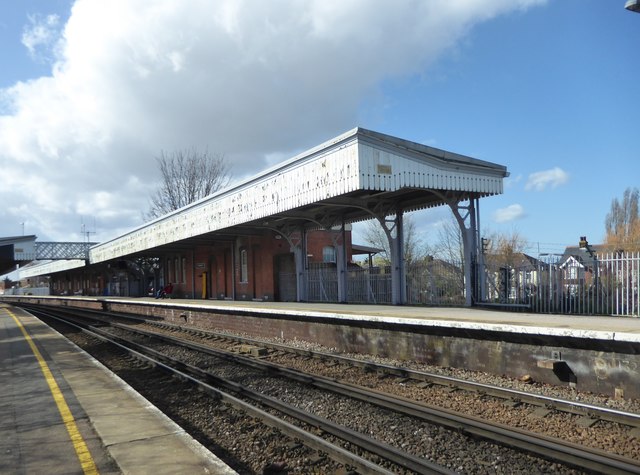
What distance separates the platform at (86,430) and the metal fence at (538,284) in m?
10.2

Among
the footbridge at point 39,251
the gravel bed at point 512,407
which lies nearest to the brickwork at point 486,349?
the gravel bed at point 512,407

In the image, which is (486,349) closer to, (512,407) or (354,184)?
(512,407)

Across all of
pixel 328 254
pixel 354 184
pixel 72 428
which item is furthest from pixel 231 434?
pixel 328 254

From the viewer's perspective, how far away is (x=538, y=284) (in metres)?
13.8

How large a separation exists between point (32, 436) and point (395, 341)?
7534mm

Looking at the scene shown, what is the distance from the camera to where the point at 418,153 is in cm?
1452

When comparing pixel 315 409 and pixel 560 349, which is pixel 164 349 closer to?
pixel 315 409

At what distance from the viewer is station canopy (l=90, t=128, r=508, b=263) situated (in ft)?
45.0

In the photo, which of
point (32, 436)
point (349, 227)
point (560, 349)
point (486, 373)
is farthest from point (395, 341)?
point (349, 227)

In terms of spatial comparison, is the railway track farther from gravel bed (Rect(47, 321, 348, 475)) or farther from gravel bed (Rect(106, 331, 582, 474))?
gravel bed (Rect(47, 321, 348, 475))

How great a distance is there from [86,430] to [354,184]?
892 centimetres

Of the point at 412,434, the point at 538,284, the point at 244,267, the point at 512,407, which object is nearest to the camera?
the point at 412,434

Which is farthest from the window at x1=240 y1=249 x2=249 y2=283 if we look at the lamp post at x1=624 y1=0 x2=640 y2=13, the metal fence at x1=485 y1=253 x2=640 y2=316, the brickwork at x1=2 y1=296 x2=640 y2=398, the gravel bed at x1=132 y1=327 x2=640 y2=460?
the lamp post at x1=624 y1=0 x2=640 y2=13

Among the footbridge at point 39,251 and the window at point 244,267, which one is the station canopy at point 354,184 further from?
the footbridge at point 39,251
